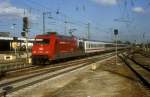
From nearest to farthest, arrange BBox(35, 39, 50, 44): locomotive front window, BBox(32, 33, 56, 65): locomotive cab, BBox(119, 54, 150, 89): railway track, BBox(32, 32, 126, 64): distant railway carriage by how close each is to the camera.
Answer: BBox(119, 54, 150, 89): railway track
BBox(32, 33, 56, 65): locomotive cab
BBox(32, 32, 126, 64): distant railway carriage
BBox(35, 39, 50, 44): locomotive front window

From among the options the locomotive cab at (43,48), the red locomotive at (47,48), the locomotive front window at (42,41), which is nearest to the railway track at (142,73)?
the red locomotive at (47,48)

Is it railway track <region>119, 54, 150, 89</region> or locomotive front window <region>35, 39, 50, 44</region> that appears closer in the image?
railway track <region>119, 54, 150, 89</region>

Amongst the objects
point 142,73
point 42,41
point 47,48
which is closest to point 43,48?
point 47,48

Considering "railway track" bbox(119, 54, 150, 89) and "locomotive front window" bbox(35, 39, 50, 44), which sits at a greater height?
"locomotive front window" bbox(35, 39, 50, 44)

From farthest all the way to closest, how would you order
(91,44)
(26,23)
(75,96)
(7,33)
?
(7,33) < (91,44) < (26,23) < (75,96)

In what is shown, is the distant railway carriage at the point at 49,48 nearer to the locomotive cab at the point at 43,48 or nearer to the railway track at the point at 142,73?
the locomotive cab at the point at 43,48

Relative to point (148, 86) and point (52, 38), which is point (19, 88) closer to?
point (148, 86)

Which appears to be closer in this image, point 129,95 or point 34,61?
point 129,95

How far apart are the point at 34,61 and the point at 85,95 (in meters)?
26.7

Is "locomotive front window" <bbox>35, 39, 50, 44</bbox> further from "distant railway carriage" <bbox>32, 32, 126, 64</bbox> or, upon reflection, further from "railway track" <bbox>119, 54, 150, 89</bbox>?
"railway track" <bbox>119, 54, 150, 89</bbox>

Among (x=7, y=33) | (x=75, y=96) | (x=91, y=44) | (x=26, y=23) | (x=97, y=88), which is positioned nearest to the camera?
(x=75, y=96)

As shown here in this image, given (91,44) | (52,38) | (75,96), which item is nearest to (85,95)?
(75,96)

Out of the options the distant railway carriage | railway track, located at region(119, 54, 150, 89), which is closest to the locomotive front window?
the distant railway carriage

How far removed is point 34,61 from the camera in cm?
4184
